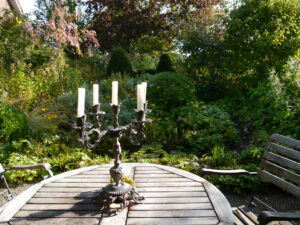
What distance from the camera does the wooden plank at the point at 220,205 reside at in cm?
164

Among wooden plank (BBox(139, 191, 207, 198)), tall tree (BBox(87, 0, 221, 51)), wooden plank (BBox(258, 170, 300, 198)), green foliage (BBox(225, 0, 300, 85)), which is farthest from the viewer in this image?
tall tree (BBox(87, 0, 221, 51))

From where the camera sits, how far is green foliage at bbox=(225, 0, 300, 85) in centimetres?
599

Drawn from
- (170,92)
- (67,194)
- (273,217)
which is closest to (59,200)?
(67,194)

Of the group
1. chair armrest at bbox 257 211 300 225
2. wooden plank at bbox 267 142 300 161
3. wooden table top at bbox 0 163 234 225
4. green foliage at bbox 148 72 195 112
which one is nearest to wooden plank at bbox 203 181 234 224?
wooden table top at bbox 0 163 234 225

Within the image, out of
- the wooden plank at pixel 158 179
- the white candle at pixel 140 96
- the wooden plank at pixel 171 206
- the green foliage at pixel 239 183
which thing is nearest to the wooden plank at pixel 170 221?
the wooden plank at pixel 171 206


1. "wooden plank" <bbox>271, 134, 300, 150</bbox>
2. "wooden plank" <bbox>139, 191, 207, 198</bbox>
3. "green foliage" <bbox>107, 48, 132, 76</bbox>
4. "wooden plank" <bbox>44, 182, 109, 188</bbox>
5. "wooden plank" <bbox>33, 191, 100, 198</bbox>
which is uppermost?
"green foliage" <bbox>107, 48, 132, 76</bbox>

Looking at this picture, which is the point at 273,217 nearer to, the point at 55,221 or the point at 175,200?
the point at 175,200

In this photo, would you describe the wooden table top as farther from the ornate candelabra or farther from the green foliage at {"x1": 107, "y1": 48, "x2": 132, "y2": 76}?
the green foliage at {"x1": 107, "y1": 48, "x2": 132, "y2": 76}

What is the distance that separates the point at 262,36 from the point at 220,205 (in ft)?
18.0

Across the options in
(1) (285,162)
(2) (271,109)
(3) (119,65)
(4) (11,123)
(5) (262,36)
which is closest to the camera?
(1) (285,162)

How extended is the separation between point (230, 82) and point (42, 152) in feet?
17.6

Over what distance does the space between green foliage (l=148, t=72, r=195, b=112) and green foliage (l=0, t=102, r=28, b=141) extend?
119 inches

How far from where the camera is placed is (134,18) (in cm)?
1090

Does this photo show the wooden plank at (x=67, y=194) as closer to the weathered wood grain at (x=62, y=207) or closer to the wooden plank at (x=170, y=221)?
the weathered wood grain at (x=62, y=207)
